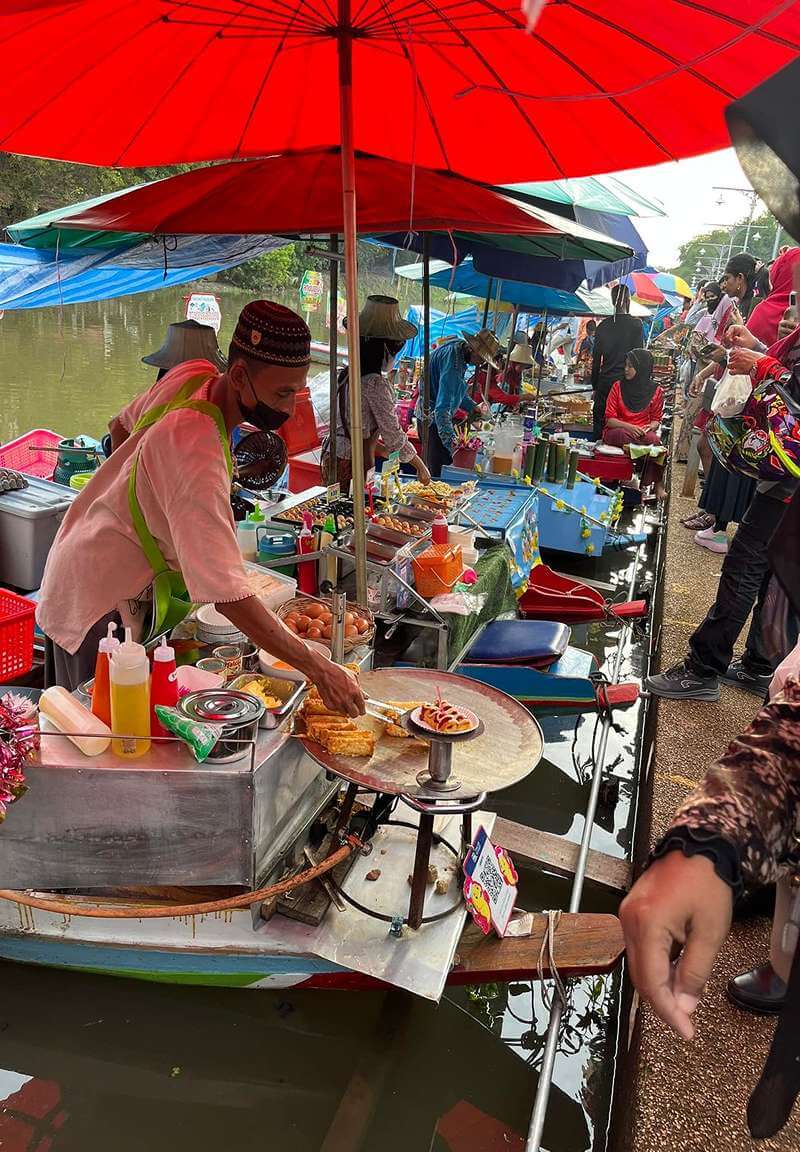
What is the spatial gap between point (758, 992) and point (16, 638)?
3509 millimetres

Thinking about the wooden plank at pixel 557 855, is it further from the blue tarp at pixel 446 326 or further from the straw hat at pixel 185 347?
the blue tarp at pixel 446 326

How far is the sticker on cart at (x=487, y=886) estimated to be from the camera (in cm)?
255

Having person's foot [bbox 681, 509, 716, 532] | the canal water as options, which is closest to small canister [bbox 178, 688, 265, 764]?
the canal water

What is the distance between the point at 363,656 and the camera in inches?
118

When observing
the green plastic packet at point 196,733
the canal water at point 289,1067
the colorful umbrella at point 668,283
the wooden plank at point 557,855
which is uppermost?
the colorful umbrella at point 668,283

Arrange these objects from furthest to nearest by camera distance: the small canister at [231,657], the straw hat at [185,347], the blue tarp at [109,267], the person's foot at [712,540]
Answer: the person's foot at [712,540] → the straw hat at [185,347] → the blue tarp at [109,267] → the small canister at [231,657]

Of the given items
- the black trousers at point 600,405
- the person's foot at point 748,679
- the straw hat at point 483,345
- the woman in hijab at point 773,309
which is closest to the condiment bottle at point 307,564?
the person's foot at point 748,679

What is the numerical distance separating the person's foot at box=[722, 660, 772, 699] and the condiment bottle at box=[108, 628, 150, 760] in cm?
367

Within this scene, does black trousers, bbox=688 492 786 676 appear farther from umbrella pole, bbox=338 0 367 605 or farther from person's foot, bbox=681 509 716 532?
person's foot, bbox=681 509 716 532

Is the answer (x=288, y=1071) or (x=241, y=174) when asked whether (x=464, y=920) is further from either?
(x=241, y=174)

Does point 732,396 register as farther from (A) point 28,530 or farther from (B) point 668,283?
(B) point 668,283

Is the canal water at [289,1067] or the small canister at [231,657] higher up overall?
the small canister at [231,657]

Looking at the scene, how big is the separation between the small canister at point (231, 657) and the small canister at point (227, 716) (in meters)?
0.30

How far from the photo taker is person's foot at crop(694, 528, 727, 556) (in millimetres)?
7461
